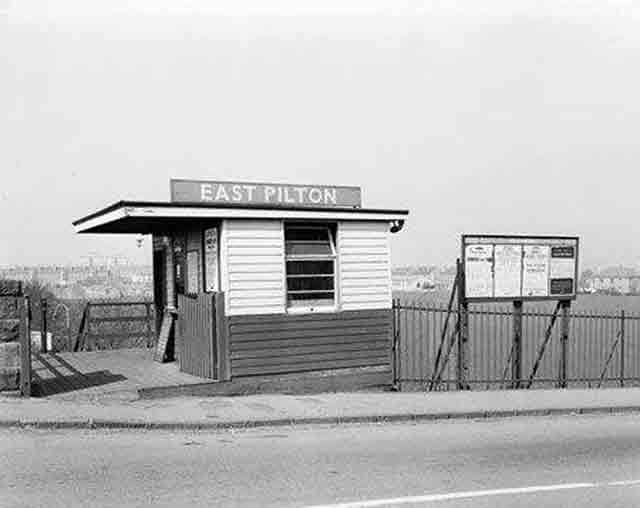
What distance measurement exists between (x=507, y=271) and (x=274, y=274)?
4720 mm

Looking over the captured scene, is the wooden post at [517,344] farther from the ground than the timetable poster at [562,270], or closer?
closer

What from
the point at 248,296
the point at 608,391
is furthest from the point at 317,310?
the point at 608,391

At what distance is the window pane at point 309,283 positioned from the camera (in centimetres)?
1331

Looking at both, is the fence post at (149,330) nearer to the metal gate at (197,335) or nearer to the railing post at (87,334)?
the railing post at (87,334)

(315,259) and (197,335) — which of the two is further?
(315,259)

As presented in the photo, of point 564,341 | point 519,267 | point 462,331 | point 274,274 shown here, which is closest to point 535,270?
point 519,267

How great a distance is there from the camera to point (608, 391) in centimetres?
1473

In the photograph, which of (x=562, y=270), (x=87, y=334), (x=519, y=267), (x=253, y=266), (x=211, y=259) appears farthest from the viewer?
(x=87, y=334)

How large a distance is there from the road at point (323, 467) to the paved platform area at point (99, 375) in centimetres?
250

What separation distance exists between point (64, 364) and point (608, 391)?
1093cm

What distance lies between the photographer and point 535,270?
14.7 meters

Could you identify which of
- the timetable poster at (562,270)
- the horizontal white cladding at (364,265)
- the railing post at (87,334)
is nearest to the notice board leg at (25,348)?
the horizontal white cladding at (364,265)

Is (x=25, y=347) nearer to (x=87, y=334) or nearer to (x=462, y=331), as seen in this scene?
(x=462, y=331)

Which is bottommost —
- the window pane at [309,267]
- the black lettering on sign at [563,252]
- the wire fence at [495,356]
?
the wire fence at [495,356]
